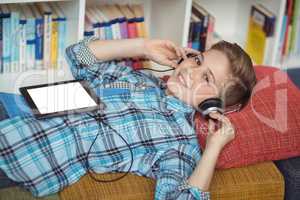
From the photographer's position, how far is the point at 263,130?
1703mm

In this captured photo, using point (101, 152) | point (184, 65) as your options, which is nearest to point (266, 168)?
point (184, 65)

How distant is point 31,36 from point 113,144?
3.06 ft

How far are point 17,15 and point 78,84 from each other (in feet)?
2.23

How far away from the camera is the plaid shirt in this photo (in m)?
1.47

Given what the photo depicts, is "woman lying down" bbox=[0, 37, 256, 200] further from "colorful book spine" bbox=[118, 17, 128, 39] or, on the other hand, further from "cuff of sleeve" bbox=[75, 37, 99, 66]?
"colorful book spine" bbox=[118, 17, 128, 39]

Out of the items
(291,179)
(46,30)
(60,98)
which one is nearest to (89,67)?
(60,98)

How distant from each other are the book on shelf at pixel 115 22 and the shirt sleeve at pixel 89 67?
537mm

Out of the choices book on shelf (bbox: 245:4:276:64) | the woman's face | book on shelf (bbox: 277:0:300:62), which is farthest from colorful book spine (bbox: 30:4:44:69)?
book on shelf (bbox: 277:0:300:62)

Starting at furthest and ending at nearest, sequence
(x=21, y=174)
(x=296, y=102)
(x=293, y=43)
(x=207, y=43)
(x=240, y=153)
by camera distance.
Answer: (x=293, y=43) → (x=207, y=43) → (x=296, y=102) → (x=240, y=153) → (x=21, y=174)

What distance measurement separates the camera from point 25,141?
149cm

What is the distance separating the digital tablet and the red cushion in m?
0.36

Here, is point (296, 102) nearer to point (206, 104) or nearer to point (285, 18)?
point (206, 104)

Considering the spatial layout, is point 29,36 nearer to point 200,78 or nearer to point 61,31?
point 61,31

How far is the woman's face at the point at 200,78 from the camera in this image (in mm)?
1670
